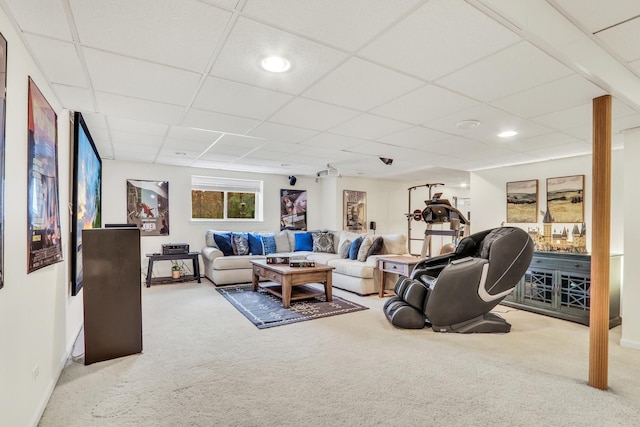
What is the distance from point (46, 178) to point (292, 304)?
3.11 metres

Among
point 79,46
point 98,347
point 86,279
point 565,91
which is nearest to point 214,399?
point 98,347

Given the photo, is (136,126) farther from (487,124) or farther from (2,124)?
(487,124)

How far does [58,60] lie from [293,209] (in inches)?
229

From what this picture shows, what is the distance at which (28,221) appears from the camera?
74.5 inches

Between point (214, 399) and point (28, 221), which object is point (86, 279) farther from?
point (214, 399)

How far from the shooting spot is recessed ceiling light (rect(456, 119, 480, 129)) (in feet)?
10.5

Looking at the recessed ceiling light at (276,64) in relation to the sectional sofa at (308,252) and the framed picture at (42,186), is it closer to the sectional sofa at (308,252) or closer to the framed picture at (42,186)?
the framed picture at (42,186)

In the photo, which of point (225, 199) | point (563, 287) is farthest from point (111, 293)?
point (563, 287)

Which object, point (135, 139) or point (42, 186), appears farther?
point (135, 139)

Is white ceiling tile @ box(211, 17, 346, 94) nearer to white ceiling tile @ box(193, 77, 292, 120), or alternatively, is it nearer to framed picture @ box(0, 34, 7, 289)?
white ceiling tile @ box(193, 77, 292, 120)

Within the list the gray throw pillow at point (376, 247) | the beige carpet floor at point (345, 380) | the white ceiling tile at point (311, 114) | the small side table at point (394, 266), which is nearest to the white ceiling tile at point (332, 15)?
the white ceiling tile at point (311, 114)

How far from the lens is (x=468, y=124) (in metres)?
3.29

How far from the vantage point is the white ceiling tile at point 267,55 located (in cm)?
178

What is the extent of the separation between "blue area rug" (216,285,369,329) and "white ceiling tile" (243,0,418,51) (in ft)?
9.75
